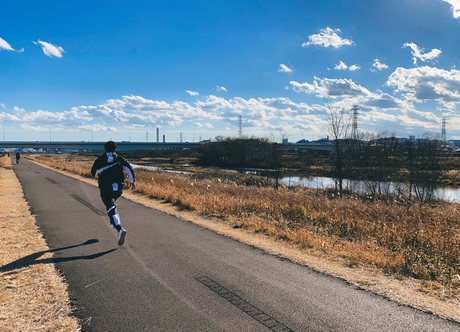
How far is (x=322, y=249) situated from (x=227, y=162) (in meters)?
65.7

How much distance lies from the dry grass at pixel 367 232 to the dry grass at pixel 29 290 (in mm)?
4413

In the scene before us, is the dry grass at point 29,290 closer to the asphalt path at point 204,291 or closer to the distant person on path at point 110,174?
the asphalt path at point 204,291

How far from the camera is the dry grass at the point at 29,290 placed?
376 cm

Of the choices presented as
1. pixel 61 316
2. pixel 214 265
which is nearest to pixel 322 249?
pixel 214 265

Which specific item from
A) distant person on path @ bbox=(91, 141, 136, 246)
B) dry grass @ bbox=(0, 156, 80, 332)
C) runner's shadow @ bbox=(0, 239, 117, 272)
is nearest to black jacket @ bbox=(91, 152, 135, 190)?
distant person on path @ bbox=(91, 141, 136, 246)

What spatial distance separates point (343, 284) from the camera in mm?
4922

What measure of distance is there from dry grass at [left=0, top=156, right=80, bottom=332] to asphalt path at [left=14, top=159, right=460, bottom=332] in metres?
0.16

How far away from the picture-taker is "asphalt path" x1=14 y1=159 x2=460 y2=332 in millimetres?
3752

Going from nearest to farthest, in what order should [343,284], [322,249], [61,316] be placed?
[61,316], [343,284], [322,249]

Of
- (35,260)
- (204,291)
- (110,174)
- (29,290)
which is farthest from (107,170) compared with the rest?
(204,291)

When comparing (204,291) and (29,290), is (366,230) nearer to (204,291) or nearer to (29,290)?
(204,291)

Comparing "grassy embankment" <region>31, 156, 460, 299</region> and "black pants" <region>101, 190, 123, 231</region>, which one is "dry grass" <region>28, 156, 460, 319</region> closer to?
"grassy embankment" <region>31, 156, 460, 299</region>

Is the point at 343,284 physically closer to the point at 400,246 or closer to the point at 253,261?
the point at 253,261

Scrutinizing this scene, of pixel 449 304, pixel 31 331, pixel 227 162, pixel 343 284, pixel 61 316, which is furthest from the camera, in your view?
pixel 227 162
